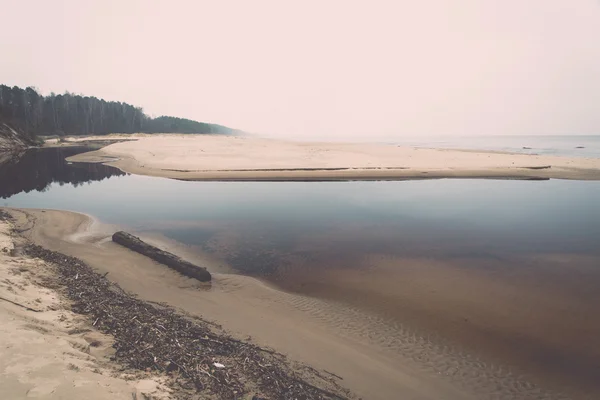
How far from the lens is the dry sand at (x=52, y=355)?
385 cm

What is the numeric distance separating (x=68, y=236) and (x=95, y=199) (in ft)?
32.7

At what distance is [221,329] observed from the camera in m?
7.15

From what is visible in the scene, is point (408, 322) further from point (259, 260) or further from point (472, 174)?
point (472, 174)

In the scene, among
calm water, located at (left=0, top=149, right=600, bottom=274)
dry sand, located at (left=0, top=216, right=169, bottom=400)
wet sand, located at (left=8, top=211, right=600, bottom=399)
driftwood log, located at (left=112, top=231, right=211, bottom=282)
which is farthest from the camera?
calm water, located at (left=0, top=149, right=600, bottom=274)

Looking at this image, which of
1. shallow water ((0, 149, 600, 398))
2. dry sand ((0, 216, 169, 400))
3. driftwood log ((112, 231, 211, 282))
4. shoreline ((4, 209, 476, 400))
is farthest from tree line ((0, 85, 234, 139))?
dry sand ((0, 216, 169, 400))

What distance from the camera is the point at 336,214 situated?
1867 centimetres

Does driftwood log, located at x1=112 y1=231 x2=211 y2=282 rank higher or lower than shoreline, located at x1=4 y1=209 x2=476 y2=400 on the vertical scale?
higher

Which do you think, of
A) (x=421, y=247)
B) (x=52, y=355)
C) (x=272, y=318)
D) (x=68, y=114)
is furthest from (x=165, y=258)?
(x=68, y=114)

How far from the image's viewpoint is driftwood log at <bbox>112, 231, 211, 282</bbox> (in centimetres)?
991

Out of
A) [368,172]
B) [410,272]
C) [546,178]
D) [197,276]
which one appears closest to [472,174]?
[546,178]

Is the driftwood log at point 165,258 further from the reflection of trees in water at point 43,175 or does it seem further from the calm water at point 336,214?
the reflection of trees in water at point 43,175

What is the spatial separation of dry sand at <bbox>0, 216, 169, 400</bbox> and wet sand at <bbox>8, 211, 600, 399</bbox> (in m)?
2.51

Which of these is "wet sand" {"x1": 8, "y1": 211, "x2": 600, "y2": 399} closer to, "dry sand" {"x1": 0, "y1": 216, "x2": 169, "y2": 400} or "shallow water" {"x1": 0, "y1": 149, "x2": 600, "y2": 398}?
"shallow water" {"x1": 0, "y1": 149, "x2": 600, "y2": 398}

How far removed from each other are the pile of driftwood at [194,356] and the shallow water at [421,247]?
101 inches
